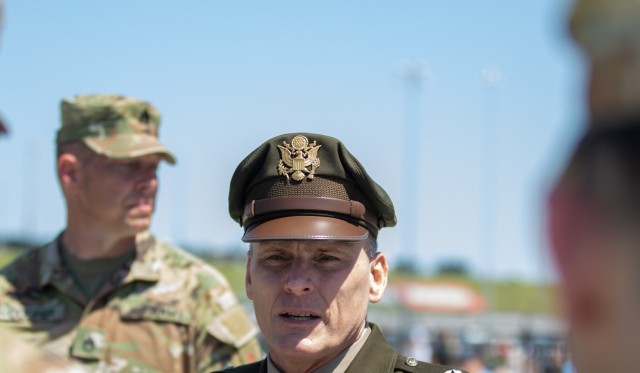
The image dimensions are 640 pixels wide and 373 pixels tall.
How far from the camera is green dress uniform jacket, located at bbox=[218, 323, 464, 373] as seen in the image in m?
2.93

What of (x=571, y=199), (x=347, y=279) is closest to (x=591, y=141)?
(x=571, y=199)

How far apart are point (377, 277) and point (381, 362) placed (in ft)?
0.98

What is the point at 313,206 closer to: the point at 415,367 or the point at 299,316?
the point at 299,316

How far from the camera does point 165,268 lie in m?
4.71

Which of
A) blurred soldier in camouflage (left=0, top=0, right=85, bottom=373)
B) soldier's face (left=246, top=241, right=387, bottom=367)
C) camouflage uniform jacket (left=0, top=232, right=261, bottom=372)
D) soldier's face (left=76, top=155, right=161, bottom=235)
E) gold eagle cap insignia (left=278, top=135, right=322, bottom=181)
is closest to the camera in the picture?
blurred soldier in camouflage (left=0, top=0, right=85, bottom=373)

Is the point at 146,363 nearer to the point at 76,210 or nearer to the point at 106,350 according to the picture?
the point at 106,350

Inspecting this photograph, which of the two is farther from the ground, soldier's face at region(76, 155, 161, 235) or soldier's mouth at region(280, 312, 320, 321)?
soldier's mouth at region(280, 312, 320, 321)

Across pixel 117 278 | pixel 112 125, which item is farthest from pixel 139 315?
pixel 112 125

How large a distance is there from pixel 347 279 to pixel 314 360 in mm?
270

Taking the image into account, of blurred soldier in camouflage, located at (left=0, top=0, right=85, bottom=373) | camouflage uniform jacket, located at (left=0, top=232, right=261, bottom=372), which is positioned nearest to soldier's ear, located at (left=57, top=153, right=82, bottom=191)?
camouflage uniform jacket, located at (left=0, top=232, right=261, bottom=372)

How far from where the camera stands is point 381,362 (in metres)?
2.96

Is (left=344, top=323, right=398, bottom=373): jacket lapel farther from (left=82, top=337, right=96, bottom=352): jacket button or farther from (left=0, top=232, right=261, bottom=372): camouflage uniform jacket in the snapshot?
(left=82, top=337, right=96, bottom=352): jacket button

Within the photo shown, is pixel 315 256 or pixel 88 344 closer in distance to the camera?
pixel 315 256

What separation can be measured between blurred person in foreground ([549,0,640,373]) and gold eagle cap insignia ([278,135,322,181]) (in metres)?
2.25
